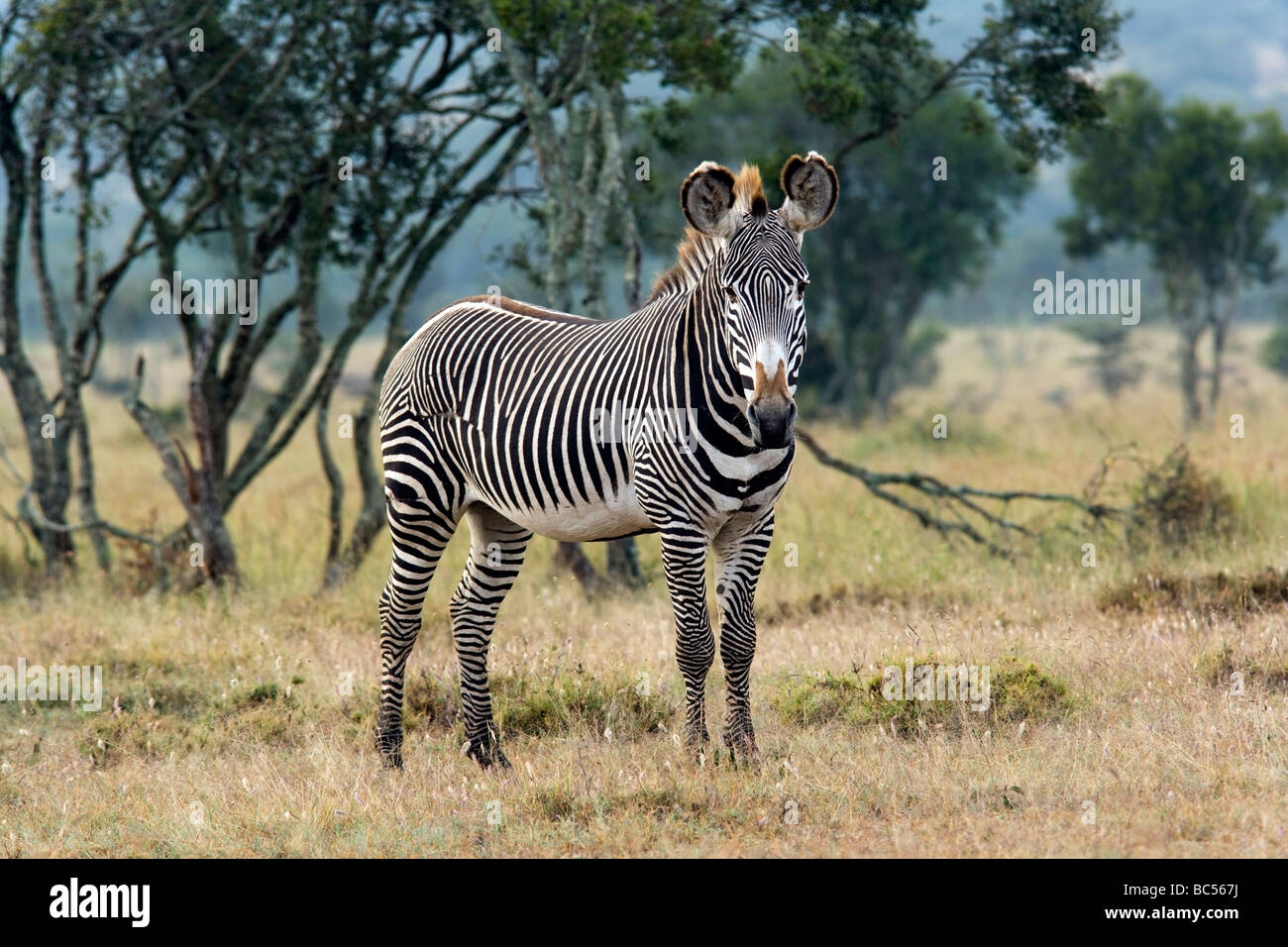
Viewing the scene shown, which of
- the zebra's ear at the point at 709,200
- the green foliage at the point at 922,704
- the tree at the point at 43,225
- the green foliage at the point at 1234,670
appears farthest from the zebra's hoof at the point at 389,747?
the tree at the point at 43,225

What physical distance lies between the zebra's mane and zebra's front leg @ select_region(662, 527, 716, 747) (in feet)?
4.35

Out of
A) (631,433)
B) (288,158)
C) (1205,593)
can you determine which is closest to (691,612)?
(631,433)

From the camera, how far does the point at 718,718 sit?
7168mm

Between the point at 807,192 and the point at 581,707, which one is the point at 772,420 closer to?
the point at 807,192

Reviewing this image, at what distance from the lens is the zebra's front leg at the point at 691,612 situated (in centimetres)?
589

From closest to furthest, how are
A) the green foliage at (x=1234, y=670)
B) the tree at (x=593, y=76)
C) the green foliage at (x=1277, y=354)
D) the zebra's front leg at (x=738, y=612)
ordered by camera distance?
the zebra's front leg at (x=738, y=612) < the green foliage at (x=1234, y=670) < the tree at (x=593, y=76) < the green foliage at (x=1277, y=354)

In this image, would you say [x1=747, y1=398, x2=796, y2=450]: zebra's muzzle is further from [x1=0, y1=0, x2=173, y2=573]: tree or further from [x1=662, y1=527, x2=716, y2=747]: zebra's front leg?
[x1=0, y1=0, x2=173, y2=573]: tree

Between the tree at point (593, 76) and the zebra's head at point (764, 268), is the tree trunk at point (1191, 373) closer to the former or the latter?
the tree at point (593, 76)

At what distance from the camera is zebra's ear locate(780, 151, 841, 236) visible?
5.88 m

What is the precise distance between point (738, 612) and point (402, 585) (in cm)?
197

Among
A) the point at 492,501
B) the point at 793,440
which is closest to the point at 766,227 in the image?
the point at 793,440

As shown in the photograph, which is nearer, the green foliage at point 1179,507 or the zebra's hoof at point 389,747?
the zebra's hoof at point 389,747

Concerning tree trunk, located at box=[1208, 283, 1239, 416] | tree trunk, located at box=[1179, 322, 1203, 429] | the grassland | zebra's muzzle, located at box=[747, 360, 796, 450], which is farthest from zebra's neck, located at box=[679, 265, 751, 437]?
tree trunk, located at box=[1208, 283, 1239, 416]

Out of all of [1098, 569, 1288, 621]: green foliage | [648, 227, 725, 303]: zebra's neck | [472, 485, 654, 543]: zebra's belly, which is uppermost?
[648, 227, 725, 303]: zebra's neck
